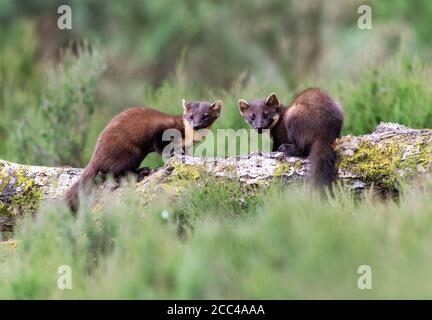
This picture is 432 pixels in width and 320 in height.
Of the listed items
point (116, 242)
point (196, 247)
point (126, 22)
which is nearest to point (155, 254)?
point (196, 247)

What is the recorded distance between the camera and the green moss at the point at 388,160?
7375 mm

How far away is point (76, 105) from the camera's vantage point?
38.4 ft

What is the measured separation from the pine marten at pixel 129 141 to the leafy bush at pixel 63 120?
2563 millimetres

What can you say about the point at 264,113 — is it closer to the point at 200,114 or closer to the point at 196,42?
the point at 200,114

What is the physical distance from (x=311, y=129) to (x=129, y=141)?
170 cm

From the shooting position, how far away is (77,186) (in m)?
8.02

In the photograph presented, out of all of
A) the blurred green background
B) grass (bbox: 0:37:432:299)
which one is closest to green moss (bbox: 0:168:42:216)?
grass (bbox: 0:37:432:299)
